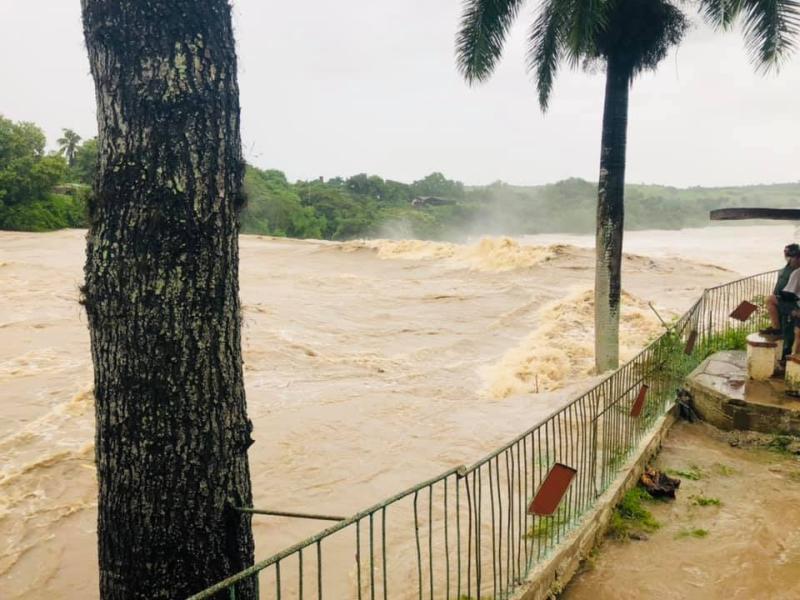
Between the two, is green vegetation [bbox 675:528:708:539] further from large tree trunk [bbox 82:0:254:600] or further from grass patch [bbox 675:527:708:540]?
large tree trunk [bbox 82:0:254:600]

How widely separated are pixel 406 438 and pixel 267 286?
19.0 metres

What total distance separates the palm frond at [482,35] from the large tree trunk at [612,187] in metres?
1.96

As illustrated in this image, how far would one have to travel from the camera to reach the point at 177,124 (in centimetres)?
276

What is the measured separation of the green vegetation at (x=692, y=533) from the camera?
18.7 feet

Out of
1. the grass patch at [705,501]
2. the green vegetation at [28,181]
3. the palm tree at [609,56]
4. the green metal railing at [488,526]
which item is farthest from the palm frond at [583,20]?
the green vegetation at [28,181]

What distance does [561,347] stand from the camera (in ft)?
53.3

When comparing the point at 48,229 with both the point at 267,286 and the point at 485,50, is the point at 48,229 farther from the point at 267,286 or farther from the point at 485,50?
the point at 485,50

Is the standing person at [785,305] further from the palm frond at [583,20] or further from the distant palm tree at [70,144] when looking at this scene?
the distant palm tree at [70,144]

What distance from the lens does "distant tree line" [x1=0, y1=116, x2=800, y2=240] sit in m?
46.0

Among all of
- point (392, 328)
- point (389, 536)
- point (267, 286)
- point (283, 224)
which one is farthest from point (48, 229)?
point (389, 536)

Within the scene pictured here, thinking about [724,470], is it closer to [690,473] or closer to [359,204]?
[690,473]

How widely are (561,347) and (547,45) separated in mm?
7471

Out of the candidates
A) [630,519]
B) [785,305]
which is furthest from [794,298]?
[630,519]

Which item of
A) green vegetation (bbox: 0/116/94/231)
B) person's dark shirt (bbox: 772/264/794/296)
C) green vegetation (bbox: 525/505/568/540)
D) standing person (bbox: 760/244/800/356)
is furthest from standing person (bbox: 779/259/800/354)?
green vegetation (bbox: 0/116/94/231)
